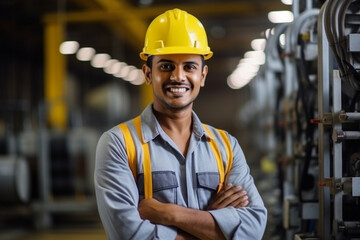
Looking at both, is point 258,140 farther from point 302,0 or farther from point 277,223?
point 302,0

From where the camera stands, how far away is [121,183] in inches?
98.4

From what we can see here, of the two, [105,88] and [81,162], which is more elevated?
[105,88]

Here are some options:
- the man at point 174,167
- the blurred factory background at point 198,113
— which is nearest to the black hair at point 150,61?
the man at point 174,167

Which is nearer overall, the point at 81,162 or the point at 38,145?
the point at 38,145

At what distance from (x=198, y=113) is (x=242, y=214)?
32.7 ft

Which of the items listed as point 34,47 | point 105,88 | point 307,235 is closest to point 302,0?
point 307,235

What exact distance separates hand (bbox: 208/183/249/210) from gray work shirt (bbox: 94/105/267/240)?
3cm

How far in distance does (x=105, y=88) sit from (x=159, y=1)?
36.8 ft

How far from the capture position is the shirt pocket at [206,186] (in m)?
2.65

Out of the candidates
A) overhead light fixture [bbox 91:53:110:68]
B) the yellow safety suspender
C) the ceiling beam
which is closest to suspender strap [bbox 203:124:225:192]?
the yellow safety suspender

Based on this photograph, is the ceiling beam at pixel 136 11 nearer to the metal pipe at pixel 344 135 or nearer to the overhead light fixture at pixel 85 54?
the overhead light fixture at pixel 85 54

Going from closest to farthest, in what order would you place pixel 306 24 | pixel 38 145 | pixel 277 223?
pixel 306 24 → pixel 277 223 → pixel 38 145

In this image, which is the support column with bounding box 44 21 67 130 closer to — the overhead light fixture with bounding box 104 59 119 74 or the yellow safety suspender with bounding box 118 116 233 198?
the overhead light fixture with bounding box 104 59 119 74

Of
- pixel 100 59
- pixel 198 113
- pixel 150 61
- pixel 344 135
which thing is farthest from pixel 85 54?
pixel 150 61
